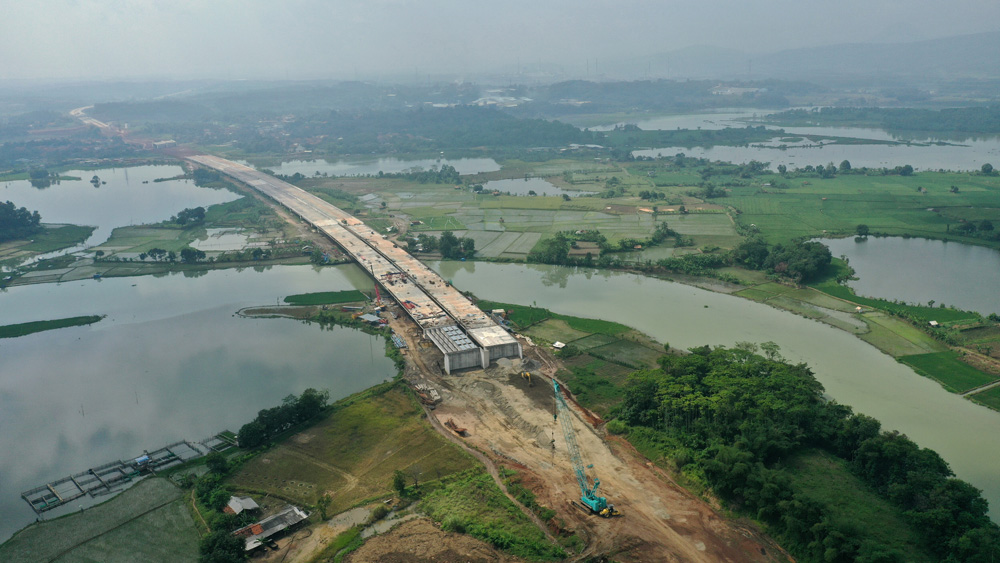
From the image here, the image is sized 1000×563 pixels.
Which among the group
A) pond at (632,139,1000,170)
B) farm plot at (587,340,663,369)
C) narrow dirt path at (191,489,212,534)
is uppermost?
pond at (632,139,1000,170)

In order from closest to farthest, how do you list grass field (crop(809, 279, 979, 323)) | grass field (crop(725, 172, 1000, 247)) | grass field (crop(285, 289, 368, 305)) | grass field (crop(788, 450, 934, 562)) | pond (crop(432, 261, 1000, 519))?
grass field (crop(788, 450, 934, 562))
pond (crop(432, 261, 1000, 519))
grass field (crop(809, 279, 979, 323))
grass field (crop(285, 289, 368, 305))
grass field (crop(725, 172, 1000, 247))

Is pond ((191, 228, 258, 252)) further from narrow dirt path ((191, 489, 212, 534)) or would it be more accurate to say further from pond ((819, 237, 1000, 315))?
pond ((819, 237, 1000, 315))

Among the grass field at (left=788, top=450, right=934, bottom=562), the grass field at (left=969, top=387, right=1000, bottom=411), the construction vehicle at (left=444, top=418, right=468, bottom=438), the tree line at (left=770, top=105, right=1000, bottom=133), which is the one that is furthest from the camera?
the tree line at (left=770, top=105, right=1000, bottom=133)

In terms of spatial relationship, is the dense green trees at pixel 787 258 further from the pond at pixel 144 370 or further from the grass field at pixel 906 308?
the pond at pixel 144 370

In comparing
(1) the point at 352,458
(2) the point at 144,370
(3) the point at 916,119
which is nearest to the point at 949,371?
(1) the point at 352,458

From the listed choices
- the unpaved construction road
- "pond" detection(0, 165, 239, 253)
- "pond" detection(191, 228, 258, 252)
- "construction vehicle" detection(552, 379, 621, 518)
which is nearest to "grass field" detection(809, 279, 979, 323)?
the unpaved construction road

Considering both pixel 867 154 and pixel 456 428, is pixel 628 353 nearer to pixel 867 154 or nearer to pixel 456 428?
→ pixel 456 428
